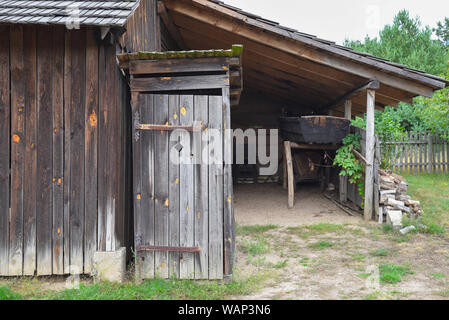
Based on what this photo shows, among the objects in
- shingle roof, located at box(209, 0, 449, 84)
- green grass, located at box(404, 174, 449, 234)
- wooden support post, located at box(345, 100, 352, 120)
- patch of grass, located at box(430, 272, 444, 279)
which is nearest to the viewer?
patch of grass, located at box(430, 272, 444, 279)

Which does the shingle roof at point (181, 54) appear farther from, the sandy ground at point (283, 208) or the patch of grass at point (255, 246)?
the sandy ground at point (283, 208)

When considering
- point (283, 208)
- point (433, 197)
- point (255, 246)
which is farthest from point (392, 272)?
point (433, 197)

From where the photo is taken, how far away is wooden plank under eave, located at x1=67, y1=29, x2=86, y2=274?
4004 mm

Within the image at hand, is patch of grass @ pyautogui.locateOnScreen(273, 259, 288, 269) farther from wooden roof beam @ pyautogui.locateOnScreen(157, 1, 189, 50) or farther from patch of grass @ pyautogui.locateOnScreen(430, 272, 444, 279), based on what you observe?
wooden roof beam @ pyautogui.locateOnScreen(157, 1, 189, 50)

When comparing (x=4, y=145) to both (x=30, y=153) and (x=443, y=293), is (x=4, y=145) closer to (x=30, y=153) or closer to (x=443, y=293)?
(x=30, y=153)

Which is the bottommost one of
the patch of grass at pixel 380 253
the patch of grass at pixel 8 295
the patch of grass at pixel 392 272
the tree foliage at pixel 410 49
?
the patch of grass at pixel 392 272

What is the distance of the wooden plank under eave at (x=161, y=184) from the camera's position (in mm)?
3994

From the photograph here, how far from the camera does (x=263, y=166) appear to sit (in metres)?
11.8

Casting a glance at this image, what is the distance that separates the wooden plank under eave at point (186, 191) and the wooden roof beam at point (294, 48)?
2630mm

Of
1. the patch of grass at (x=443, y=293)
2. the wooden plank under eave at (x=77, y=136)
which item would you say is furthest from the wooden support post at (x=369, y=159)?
the wooden plank under eave at (x=77, y=136)

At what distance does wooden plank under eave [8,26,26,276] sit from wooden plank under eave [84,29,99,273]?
0.74m

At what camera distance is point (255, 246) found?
5309 millimetres

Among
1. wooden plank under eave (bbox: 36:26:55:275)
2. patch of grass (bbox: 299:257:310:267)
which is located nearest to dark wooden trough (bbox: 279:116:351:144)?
patch of grass (bbox: 299:257:310:267)
